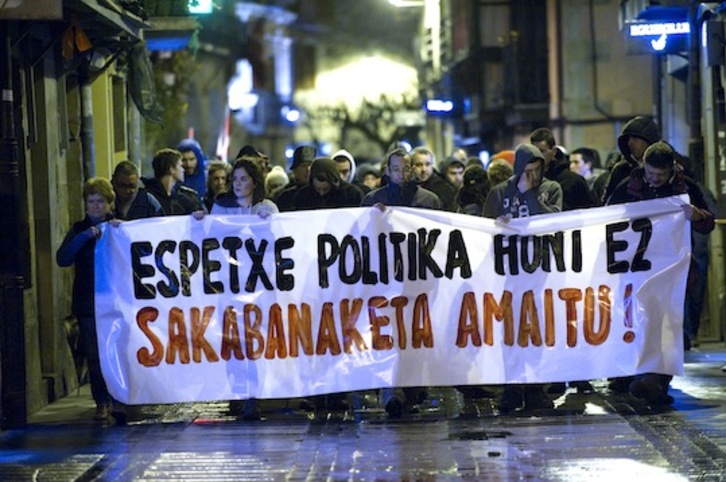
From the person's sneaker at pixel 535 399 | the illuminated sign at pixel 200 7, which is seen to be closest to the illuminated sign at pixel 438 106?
the illuminated sign at pixel 200 7

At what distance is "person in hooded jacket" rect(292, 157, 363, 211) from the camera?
13133 mm

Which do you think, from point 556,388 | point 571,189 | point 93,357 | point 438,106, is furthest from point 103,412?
point 438,106

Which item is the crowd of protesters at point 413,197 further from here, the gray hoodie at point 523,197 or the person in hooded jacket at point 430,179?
the person in hooded jacket at point 430,179

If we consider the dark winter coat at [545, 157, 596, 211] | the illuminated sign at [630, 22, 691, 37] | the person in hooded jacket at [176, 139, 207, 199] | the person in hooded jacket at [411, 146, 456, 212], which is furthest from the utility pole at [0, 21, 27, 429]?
the illuminated sign at [630, 22, 691, 37]

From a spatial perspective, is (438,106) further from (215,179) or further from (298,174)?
(298,174)

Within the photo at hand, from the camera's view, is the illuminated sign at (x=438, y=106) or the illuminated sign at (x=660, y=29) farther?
the illuminated sign at (x=438, y=106)

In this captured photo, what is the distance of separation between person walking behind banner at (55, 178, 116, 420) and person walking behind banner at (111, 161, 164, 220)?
362mm

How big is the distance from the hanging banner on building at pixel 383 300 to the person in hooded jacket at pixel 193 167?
5.46 metres

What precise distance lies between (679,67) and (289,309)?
40.2ft

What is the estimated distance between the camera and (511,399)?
1238 cm

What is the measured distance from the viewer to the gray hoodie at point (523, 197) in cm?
1250

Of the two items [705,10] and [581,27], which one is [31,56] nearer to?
[705,10]

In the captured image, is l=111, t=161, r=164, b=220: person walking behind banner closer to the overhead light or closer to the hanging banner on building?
the hanging banner on building

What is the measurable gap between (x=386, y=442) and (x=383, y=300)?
1.50 meters
